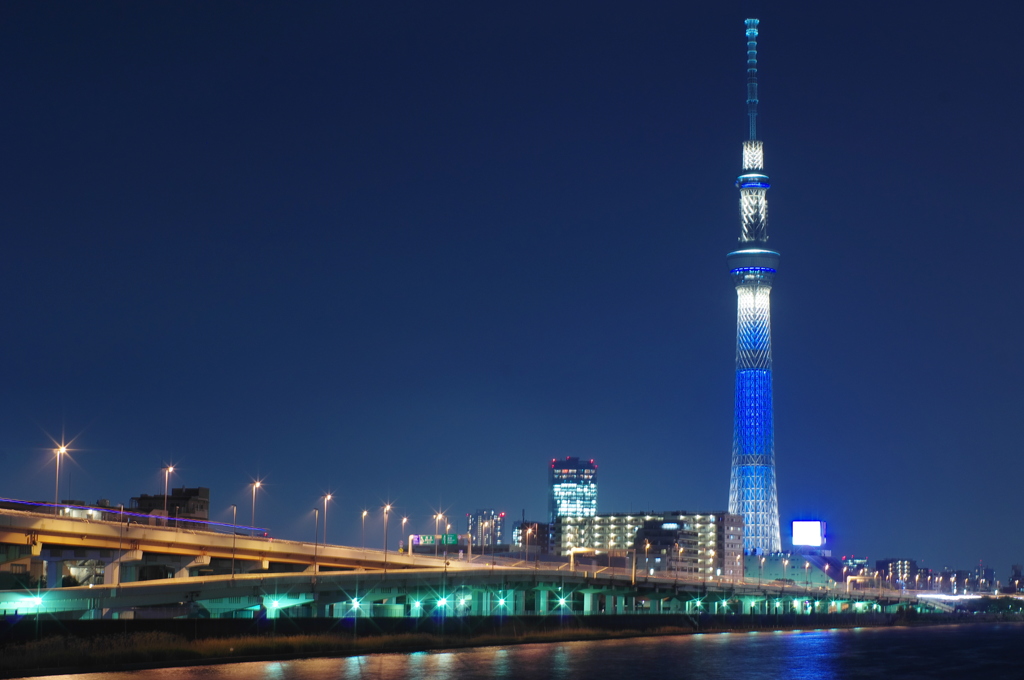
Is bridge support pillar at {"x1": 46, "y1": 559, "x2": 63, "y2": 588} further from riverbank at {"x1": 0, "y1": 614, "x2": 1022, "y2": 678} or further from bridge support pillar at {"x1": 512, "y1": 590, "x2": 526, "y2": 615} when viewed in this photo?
bridge support pillar at {"x1": 512, "y1": 590, "x2": 526, "y2": 615}

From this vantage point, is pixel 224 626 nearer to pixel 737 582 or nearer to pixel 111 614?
pixel 111 614

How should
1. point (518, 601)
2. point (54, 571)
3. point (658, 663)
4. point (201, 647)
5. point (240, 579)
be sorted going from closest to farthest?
point (201, 647), point (658, 663), point (240, 579), point (54, 571), point (518, 601)

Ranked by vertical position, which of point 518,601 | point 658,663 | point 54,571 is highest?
point 54,571

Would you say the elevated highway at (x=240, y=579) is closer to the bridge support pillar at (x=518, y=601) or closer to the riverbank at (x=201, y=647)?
the bridge support pillar at (x=518, y=601)

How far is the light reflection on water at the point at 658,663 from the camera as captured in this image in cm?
7662

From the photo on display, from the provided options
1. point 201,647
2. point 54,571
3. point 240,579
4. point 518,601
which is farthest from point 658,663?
point 518,601

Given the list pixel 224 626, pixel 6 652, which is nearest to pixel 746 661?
pixel 224 626

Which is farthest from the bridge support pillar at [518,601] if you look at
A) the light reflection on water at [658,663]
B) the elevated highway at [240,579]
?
the light reflection on water at [658,663]

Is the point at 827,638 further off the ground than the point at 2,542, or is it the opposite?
the point at 2,542

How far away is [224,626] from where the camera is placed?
8762 centimetres

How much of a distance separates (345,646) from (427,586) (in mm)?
27512

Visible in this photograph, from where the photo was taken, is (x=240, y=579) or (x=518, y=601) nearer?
(x=240, y=579)

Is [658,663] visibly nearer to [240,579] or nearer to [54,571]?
[240,579]

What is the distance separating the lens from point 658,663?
3819 inches
